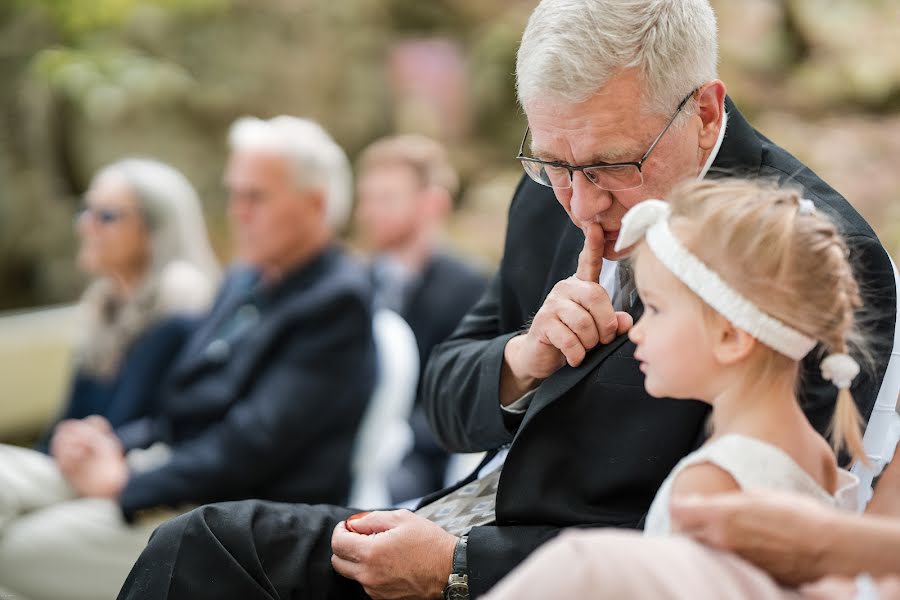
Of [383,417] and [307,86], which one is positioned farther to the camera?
[307,86]

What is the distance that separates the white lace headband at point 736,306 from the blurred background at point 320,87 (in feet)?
21.1

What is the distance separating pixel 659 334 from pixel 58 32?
8.83 m

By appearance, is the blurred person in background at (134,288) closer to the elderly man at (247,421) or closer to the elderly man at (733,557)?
the elderly man at (247,421)

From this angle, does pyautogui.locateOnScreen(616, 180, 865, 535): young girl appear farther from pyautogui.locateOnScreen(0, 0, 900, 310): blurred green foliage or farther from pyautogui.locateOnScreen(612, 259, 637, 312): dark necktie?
pyautogui.locateOnScreen(0, 0, 900, 310): blurred green foliage

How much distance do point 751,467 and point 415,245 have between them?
13.4ft

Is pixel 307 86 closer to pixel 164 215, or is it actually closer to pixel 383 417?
pixel 164 215

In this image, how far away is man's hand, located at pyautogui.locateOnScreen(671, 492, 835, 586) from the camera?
4.68ft

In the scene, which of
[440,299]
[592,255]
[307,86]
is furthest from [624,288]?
[307,86]

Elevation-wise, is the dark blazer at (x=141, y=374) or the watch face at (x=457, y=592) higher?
the watch face at (x=457, y=592)

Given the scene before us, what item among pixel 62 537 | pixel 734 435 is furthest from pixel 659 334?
pixel 62 537

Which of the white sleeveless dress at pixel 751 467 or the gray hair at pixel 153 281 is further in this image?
the gray hair at pixel 153 281

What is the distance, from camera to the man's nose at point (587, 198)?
6.61 ft

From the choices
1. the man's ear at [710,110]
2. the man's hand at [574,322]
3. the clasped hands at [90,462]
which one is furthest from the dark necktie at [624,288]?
the clasped hands at [90,462]

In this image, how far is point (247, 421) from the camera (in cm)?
344
